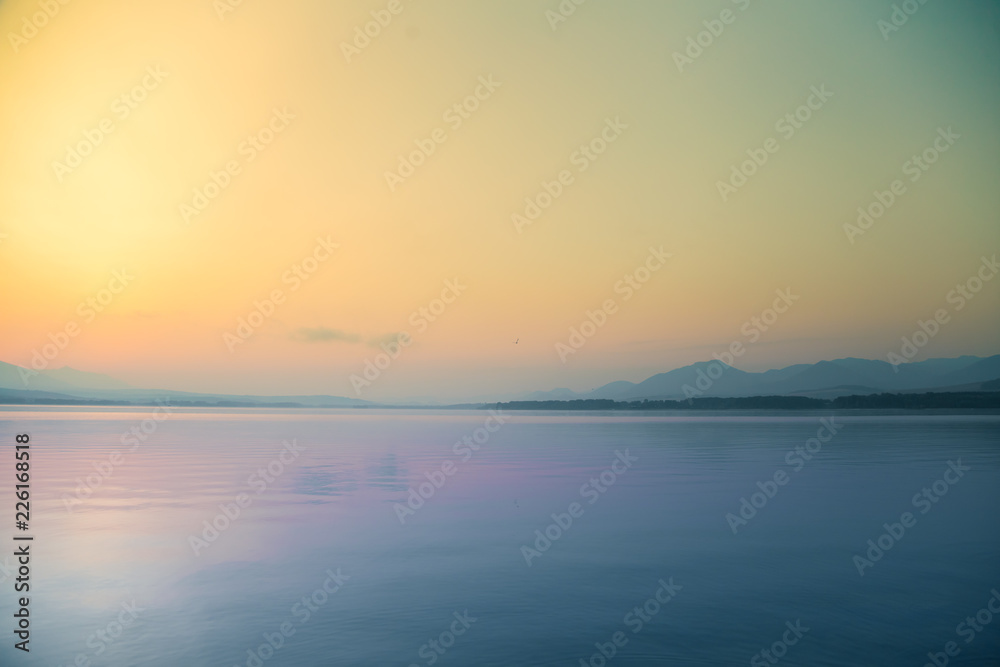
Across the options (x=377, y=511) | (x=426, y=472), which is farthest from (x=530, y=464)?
(x=377, y=511)

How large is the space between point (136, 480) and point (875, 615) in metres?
20.6

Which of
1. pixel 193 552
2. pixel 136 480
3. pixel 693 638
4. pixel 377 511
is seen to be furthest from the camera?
pixel 136 480

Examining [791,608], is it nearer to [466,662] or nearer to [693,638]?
[693,638]

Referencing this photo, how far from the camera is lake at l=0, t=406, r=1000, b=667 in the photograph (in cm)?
826

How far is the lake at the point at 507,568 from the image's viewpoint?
8.26 metres

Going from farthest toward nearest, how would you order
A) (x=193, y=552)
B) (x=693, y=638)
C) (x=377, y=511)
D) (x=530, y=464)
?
(x=530, y=464) < (x=377, y=511) < (x=193, y=552) < (x=693, y=638)

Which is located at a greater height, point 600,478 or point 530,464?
point 530,464

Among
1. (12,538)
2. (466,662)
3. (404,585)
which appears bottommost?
(466,662)

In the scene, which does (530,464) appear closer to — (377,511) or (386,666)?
(377,511)

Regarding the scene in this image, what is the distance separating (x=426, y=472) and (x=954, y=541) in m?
15.9

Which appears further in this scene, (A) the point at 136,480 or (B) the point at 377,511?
(A) the point at 136,480

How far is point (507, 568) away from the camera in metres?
11.7

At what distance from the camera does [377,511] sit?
1670 cm

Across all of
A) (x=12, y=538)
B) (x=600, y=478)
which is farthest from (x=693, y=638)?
(x=600, y=478)
